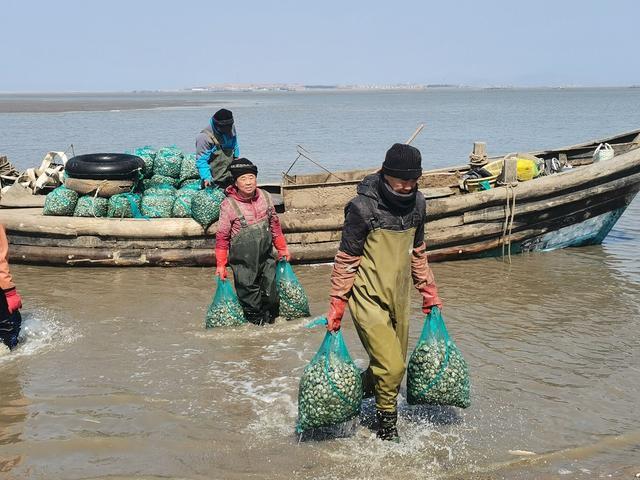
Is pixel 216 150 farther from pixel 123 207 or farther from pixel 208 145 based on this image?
pixel 123 207

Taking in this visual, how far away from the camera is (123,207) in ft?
34.3

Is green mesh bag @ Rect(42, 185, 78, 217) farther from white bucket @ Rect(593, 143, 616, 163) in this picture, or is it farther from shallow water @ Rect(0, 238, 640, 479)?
white bucket @ Rect(593, 143, 616, 163)

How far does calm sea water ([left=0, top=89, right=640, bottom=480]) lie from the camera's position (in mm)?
4953

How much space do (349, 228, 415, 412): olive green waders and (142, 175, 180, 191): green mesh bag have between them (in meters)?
6.98

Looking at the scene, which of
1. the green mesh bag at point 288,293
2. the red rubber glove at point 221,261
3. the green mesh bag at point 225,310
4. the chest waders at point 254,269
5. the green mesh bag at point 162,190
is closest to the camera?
the red rubber glove at point 221,261

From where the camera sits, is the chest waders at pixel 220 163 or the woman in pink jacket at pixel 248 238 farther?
the chest waders at pixel 220 163

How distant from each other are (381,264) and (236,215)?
2.90 m

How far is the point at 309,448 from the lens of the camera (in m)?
5.11

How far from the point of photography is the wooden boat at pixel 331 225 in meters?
10.2

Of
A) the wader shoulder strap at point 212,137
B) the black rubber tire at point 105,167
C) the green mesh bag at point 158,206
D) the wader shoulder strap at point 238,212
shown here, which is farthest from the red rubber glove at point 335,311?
the black rubber tire at point 105,167

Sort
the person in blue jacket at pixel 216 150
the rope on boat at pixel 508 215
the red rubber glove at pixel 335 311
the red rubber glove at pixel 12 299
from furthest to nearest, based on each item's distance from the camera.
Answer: the rope on boat at pixel 508 215
the person in blue jacket at pixel 216 150
the red rubber glove at pixel 12 299
the red rubber glove at pixel 335 311

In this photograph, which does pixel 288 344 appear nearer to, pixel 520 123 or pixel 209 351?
pixel 209 351

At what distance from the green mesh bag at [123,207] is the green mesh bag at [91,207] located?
0.32ft

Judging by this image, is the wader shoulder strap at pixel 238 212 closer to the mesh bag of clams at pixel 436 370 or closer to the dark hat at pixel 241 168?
the dark hat at pixel 241 168
